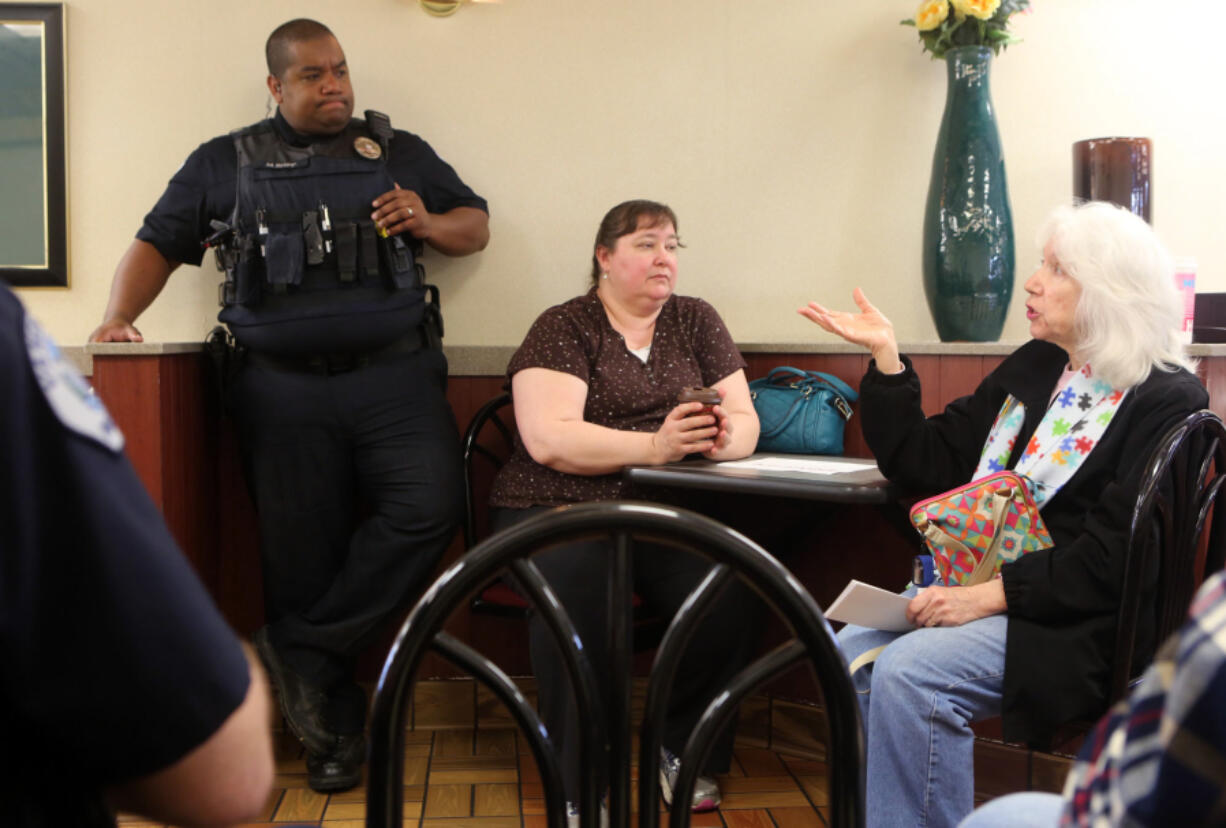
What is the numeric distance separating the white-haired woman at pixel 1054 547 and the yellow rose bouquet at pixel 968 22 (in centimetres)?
90

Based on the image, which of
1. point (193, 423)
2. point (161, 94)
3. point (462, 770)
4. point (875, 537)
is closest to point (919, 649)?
point (875, 537)

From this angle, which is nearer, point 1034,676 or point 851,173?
point 1034,676

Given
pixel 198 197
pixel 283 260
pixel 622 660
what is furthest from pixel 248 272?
pixel 622 660

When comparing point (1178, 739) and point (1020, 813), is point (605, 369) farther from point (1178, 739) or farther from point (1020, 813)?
point (1178, 739)

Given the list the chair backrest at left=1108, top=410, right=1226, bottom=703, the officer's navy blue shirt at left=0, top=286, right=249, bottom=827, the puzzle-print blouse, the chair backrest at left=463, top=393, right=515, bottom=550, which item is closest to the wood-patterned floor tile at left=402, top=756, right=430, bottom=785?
the chair backrest at left=463, top=393, right=515, bottom=550

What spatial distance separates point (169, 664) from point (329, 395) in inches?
84.4

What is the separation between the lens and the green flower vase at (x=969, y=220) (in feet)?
8.81

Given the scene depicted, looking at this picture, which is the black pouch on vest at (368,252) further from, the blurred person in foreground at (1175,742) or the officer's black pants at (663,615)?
the blurred person in foreground at (1175,742)

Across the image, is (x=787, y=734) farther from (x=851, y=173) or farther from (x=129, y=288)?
(x=129, y=288)

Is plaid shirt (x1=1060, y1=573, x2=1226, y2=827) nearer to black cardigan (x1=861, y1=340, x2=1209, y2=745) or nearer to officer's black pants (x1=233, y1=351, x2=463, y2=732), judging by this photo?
black cardigan (x1=861, y1=340, x2=1209, y2=745)

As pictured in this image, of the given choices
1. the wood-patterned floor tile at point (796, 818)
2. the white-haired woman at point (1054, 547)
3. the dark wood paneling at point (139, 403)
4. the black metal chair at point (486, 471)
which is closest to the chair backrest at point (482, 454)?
the black metal chair at point (486, 471)

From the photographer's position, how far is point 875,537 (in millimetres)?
2711

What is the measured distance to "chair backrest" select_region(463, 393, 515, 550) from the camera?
2.73 meters

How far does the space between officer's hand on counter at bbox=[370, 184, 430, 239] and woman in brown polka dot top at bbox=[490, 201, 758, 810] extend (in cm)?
41
